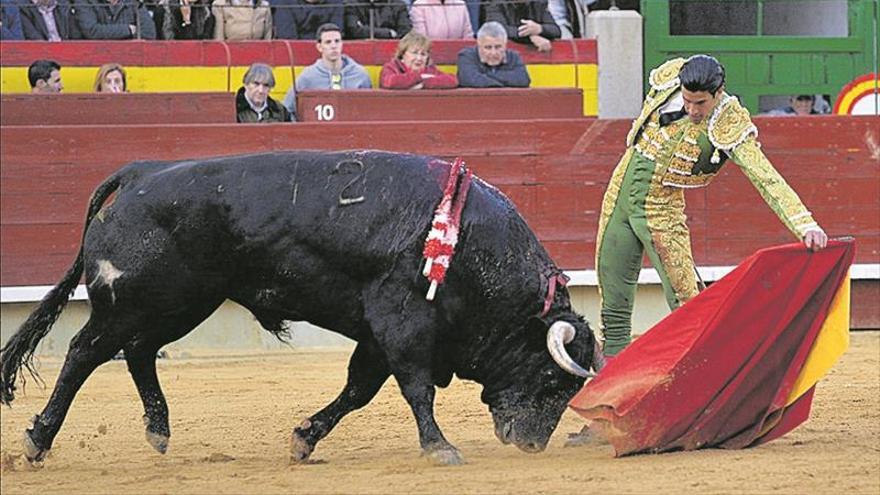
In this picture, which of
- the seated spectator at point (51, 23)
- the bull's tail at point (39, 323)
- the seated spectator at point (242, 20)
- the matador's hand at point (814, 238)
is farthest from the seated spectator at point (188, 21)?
the matador's hand at point (814, 238)

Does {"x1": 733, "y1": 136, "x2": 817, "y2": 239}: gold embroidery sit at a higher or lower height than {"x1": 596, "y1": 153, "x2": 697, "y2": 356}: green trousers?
higher

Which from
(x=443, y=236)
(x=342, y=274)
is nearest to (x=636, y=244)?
(x=443, y=236)

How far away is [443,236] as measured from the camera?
16.0 ft

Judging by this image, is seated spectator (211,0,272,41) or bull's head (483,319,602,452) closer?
bull's head (483,319,602,452)

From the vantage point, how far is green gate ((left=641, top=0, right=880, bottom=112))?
10070mm

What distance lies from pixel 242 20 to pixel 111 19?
2.36 feet

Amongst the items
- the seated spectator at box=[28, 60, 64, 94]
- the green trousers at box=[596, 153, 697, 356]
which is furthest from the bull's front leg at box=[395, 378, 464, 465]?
the seated spectator at box=[28, 60, 64, 94]

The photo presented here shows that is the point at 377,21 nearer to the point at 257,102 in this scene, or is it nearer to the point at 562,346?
the point at 257,102

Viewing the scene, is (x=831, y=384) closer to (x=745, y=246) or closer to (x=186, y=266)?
(x=745, y=246)

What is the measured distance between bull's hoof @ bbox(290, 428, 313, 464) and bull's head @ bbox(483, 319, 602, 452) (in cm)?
58

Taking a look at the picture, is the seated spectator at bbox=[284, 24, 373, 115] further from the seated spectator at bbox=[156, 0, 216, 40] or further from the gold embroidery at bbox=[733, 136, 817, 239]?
the gold embroidery at bbox=[733, 136, 817, 239]

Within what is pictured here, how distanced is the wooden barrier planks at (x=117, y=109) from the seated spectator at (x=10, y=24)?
40 cm

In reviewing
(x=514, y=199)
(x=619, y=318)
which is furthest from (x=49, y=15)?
(x=619, y=318)

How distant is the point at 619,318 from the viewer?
5.45 meters
